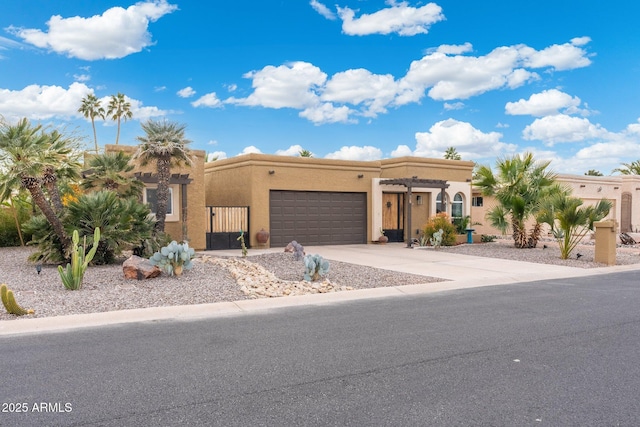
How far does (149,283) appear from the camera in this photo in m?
10.9

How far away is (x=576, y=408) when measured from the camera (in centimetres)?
455

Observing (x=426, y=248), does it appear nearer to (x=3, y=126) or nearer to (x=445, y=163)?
(x=445, y=163)

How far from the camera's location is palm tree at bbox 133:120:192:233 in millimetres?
14711

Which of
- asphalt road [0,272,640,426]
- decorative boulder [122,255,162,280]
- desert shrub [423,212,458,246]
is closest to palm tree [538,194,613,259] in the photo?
desert shrub [423,212,458,246]

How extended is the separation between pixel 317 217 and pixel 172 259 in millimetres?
11220

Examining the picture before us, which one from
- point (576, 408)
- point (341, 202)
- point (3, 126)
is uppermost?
point (3, 126)

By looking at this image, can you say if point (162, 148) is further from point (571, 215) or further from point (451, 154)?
point (451, 154)

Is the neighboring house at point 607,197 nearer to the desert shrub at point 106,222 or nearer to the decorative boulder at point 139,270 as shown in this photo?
the desert shrub at point 106,222

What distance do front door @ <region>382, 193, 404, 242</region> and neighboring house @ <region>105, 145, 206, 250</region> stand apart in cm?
885

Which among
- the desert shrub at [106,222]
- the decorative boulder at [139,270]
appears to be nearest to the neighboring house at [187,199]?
the desert shrub at [106,222]

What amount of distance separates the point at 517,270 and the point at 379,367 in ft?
33.1

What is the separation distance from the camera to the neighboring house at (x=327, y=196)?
67.4 feet

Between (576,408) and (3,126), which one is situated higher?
(3,126)

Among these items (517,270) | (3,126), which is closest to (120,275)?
(3,126)
